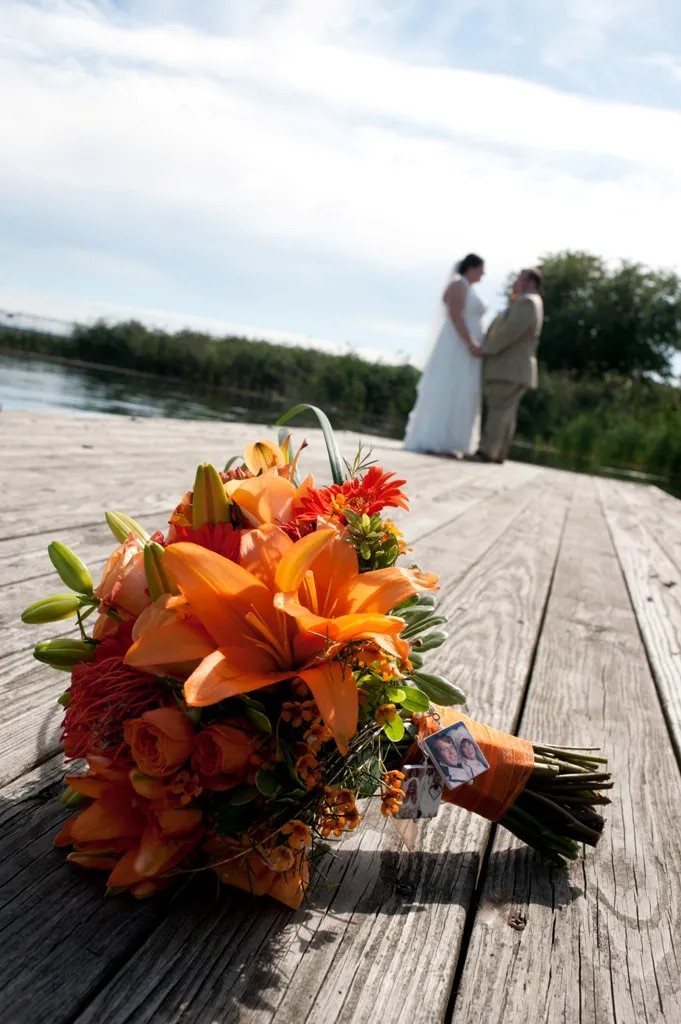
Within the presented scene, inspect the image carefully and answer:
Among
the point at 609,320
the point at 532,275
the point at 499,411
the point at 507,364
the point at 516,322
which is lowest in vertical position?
the point at 499,411

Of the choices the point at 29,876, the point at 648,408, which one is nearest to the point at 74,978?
the point at 29,876

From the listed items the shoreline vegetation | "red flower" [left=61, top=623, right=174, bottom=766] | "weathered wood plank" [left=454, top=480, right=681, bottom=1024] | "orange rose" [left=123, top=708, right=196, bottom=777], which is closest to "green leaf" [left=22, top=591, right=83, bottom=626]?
"red flower" [left=61, top=623, right=174, bottom=766]

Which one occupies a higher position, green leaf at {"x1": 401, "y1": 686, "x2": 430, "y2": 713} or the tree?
the tree

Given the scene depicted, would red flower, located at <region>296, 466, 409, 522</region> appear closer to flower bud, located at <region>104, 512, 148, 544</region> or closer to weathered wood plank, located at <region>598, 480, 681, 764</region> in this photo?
flower bud, located at <region>104, 512, 148, 544</region>

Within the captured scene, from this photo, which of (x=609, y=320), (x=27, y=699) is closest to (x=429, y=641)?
(x=27, y=699)

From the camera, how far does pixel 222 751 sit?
906 millimetres

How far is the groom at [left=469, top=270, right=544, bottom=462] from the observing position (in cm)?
872

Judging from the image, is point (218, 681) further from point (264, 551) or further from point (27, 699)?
point (27, 699)

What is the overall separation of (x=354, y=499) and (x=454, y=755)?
36cm

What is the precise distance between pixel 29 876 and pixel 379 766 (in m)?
0.42

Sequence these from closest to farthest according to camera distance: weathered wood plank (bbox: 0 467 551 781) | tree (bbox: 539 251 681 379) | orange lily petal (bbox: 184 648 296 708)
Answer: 1. orange lily petal (bbox: 184 648 296 708)
2. weathered wood plank (bbox: 0 467 551 781)
3. tree (bbox: 539 251 681 379)

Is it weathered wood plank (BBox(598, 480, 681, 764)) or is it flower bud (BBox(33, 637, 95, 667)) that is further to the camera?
weathered wood plank (BBox(598, 480, 681, 764))

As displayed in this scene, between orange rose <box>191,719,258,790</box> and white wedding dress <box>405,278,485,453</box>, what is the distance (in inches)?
325

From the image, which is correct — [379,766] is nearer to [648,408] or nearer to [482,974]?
[482,974]
